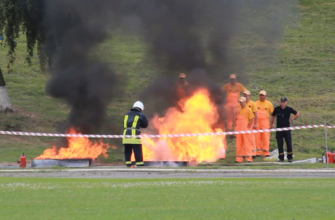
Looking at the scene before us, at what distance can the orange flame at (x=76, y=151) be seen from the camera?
55.4 feet

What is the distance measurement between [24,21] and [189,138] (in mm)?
7848

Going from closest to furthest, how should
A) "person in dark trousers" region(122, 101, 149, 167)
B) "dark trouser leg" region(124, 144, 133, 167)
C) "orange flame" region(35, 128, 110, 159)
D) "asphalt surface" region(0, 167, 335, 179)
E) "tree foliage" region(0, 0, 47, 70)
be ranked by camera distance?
1. "asphalt surface" region(0, 167, 335, 179)
2. "person in dark trousers" region(122, 101, 149, 167)
3. "dark trouser leg" region(124, 144, 133, 167)
4. "orange flame" region(35, 128, 110, 159)
5. "tree foliage" region(0, 0, 47, 70)

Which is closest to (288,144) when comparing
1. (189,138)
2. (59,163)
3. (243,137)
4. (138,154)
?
(243,137)

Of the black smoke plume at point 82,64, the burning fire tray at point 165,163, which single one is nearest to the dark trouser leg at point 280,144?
the burning fire tray at point 165,163

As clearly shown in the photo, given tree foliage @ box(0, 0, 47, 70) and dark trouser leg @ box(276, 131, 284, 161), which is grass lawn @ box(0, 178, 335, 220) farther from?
tree foliage @ box(0, 0, 47, 70)

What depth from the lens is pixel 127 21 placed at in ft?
61.9

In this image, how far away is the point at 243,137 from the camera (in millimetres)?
16703

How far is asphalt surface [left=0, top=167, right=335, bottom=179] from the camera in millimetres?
13180

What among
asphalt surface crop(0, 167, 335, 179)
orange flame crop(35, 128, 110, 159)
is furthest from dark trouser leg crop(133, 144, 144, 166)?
orange flame crop(35, 128, 110, 159)

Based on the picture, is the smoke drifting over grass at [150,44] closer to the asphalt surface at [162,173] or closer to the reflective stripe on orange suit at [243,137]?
the reflective stripe on orange suit at [243,137]

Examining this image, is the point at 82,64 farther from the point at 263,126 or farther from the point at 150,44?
the point at 263,126

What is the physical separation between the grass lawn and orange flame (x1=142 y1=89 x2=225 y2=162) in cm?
459

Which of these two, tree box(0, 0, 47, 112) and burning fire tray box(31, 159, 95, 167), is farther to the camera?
tree box(0, 0, 47, 112)

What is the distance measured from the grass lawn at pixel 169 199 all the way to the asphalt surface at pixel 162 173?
47.7 inches
